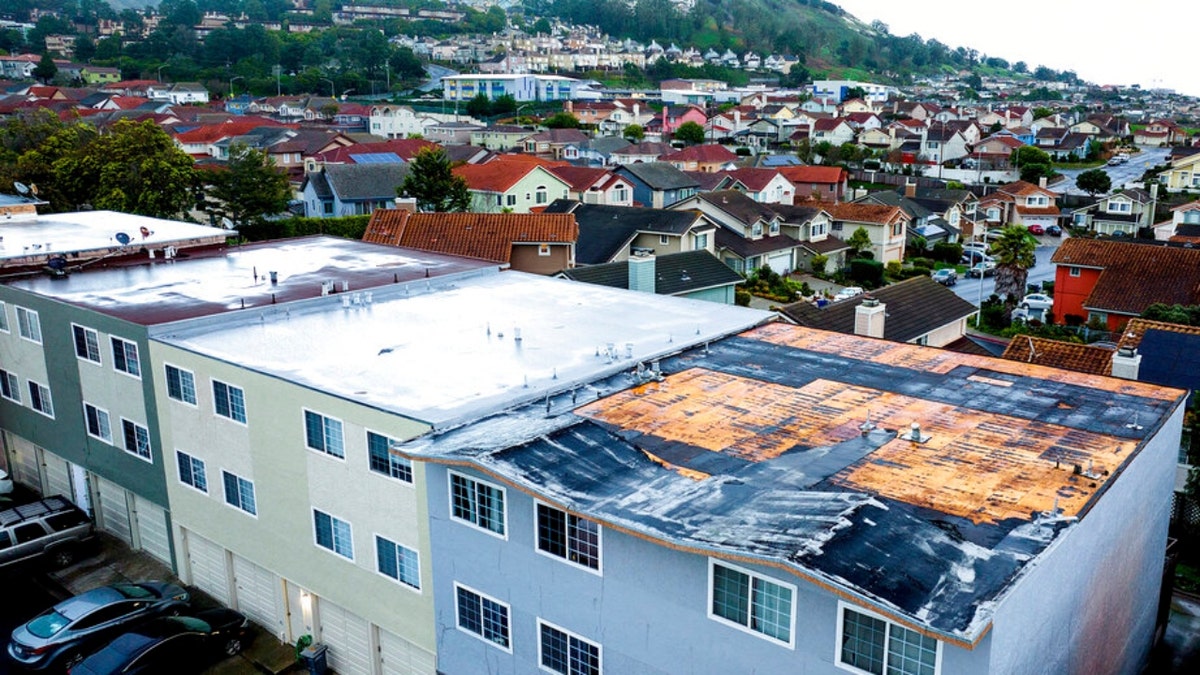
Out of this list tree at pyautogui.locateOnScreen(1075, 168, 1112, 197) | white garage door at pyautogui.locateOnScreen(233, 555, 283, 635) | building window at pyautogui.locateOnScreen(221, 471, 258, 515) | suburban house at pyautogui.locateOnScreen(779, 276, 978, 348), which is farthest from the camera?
tree at pyautogui.locateOnScreen(1075, 168, 1112, 197)

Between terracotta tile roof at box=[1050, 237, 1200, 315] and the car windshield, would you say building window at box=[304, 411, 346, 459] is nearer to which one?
the car windshield

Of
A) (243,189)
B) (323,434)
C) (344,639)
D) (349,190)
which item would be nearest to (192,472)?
(323,434)

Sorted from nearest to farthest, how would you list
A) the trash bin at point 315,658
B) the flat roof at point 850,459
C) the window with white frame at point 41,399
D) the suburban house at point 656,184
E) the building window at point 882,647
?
the building window at point 882,647
the flat roof at point 850,459
the trash bin at point 315,658
the window with white frame at point 41,399
the suburban house at point 656,184

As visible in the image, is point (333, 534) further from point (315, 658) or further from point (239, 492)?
point (239, 492)

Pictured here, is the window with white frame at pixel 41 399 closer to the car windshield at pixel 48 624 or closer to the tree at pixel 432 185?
the car windshield at pixel 48 624

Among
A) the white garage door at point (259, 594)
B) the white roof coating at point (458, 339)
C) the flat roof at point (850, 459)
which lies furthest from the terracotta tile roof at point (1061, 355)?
the white garage door at point (259, 594)

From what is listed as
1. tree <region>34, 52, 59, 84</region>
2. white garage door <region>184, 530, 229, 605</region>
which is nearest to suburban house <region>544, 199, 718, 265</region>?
white garage door <region>184, 530, 229, 605</region>
